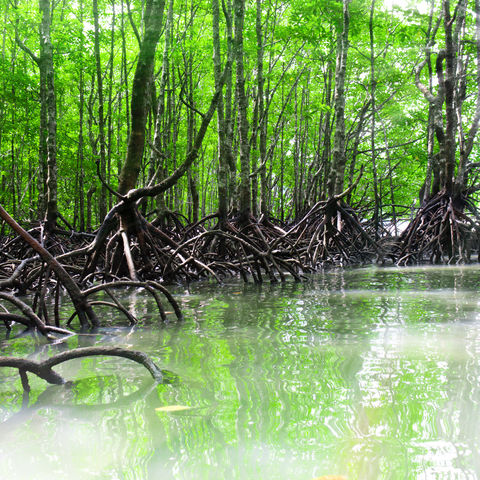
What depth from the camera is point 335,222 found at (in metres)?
8.91

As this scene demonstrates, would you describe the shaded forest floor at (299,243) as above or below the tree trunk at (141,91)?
below

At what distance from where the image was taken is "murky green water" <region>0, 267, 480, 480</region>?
4.61ft

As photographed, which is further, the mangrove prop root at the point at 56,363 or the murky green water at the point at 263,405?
the mangrove prop root at the point at 56,363

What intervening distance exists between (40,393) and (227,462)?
1.05m

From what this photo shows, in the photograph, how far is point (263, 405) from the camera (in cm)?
185

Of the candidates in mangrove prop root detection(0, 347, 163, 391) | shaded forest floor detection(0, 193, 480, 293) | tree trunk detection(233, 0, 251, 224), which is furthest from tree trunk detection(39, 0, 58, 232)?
mangrove prop root detection(0, 347, 163, 391)

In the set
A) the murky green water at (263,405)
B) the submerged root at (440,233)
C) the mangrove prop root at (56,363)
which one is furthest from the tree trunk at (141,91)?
the submerged root at (440,233)

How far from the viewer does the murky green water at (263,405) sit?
1.40 m

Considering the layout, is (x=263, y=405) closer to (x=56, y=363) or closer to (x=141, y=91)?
(x=56, y=363)

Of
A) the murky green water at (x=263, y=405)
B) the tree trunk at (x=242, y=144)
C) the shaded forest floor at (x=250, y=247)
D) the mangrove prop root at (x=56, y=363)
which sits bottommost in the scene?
the murky green water at (x=263, y=405)

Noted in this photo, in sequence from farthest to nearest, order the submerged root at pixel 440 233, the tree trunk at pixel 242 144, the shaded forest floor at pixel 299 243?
the submerged root at pixel 440 233
the tree trunk at pixel 242 144
the shaded forest floor at pixel 299 243

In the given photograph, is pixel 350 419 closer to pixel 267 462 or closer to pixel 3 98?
pixel 267 462

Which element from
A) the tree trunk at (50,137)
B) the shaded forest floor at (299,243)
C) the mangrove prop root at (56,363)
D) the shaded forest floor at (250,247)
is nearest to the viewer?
the mangrove prop root at (56,363)

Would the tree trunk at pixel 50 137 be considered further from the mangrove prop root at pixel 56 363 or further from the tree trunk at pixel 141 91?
the mangrove prop root at pixel 56 363
